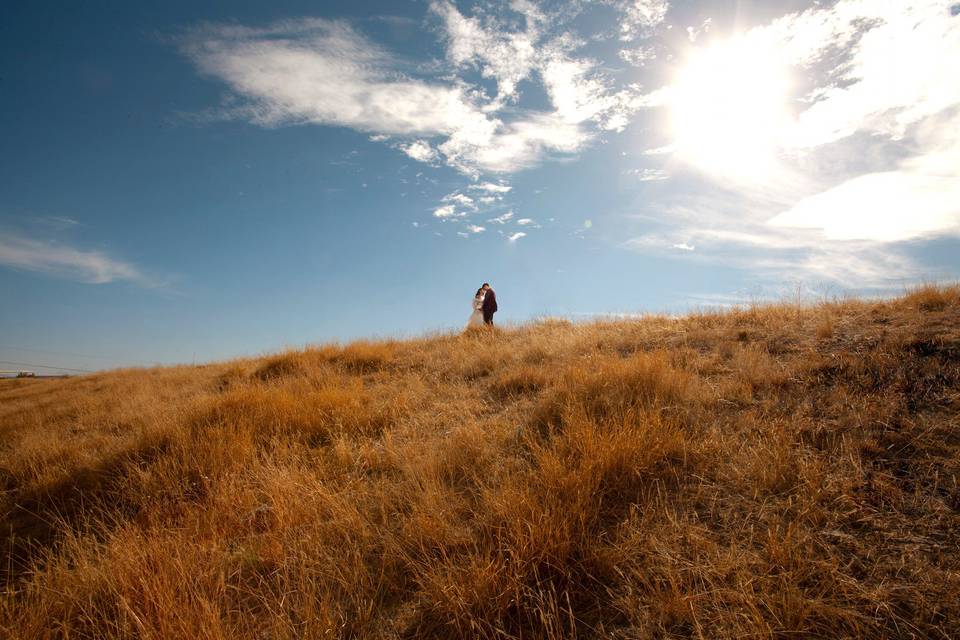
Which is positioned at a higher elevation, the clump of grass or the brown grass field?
the clump of grass

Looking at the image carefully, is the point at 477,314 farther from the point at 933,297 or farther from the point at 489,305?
the point at 933,297

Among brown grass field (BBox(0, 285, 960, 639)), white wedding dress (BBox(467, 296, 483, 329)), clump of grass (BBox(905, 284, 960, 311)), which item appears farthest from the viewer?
white wedding dress (BBox(467, 296, 483, 329))

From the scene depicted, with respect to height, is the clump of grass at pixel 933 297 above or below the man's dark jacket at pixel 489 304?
below

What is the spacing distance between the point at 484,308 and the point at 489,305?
205mm

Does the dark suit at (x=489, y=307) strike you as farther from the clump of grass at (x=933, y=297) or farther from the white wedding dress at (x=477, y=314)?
the clump of grass at (x=933, y=297)

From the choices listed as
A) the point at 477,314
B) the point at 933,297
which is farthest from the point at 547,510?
the point at 477,314

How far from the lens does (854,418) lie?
349cm

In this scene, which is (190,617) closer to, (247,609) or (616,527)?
(247,609)

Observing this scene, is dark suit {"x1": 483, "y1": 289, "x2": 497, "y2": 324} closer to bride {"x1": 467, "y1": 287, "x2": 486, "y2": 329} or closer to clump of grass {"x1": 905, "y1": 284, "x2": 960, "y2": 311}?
bride {"x1": 467, "y1": 287, "x2": 486, "y2": 329}

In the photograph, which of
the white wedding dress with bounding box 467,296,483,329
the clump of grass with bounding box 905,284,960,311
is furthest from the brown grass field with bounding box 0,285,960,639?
the white wedding dress with bounding box 467,296,483,329

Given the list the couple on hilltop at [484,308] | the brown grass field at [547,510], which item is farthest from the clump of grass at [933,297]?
the couple on hilltop at [484,308]

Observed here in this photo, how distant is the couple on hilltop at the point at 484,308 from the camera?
13.1 m

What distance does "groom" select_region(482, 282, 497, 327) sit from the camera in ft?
43.3

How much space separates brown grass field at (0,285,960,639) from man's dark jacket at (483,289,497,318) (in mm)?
7427
